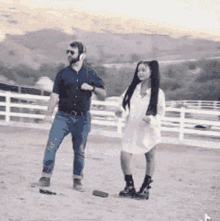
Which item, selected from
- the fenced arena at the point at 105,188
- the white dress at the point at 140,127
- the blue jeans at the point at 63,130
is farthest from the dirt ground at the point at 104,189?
the white dress at the point at 140,127

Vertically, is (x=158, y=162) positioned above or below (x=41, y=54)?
below

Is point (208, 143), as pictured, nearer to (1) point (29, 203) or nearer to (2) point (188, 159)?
(2) point (188, 159)

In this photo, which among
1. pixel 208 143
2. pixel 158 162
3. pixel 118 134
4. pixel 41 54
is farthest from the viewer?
pixel 41 54

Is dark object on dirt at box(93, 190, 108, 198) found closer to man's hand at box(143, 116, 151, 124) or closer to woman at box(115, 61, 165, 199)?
woman at box(115, 61, 165, 199)

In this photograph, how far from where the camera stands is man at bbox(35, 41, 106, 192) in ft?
8.96

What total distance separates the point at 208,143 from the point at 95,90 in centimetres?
529

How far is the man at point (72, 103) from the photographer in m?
2.73

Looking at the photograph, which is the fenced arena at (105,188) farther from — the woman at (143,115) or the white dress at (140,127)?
the white dress at (140,127)

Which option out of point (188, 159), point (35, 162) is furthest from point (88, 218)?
point (188, 159)

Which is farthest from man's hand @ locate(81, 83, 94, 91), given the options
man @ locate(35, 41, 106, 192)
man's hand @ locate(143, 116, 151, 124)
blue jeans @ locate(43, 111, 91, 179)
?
man's hand @ locate(143, 116, 151, 124)

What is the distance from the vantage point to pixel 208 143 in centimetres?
729

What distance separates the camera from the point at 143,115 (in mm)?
2662

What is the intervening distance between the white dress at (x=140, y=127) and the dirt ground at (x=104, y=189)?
19.4 inches

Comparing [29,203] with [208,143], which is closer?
[29,203]
